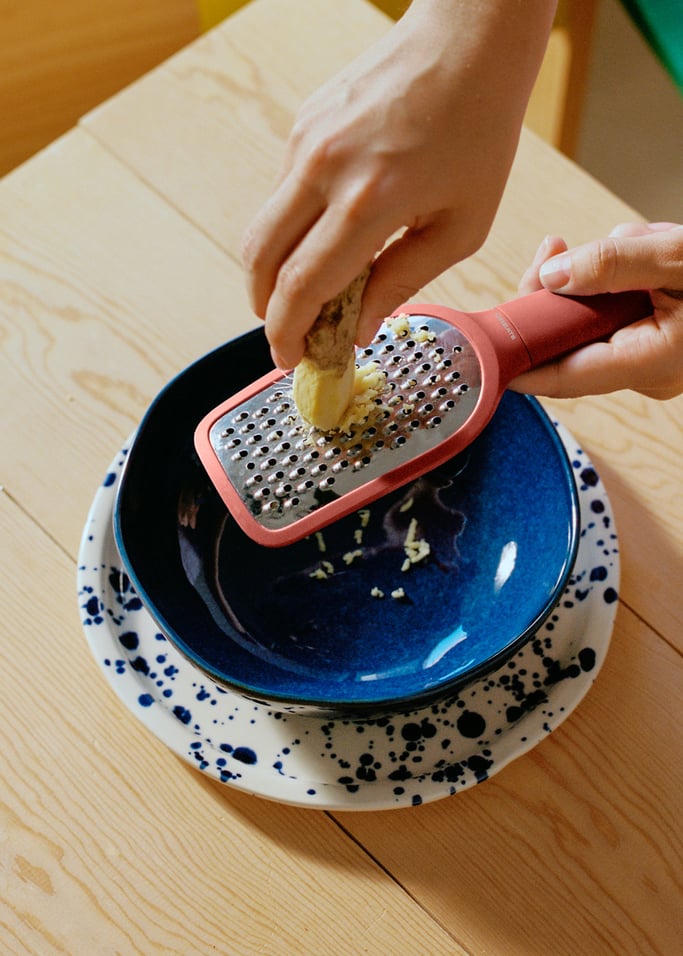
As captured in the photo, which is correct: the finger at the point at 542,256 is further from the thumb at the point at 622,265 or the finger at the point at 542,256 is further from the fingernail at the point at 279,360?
the fingernail at the point at 279,360

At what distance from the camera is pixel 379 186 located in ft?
Answer: 1.85

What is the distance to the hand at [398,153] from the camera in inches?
22.2

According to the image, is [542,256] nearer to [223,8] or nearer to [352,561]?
[352,561]

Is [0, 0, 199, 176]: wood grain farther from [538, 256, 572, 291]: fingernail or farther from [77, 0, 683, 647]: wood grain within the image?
[538, 256, 572, 291]: fingernail

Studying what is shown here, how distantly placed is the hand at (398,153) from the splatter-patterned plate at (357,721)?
277mm

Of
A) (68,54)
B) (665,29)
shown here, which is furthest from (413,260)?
(68,54)

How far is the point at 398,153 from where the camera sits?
1.86 feet

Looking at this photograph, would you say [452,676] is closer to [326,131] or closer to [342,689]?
[342,689]

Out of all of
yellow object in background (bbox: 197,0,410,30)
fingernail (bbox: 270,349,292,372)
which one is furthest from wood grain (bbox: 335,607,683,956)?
yellow object in background (bbox: 197,0,410,30)

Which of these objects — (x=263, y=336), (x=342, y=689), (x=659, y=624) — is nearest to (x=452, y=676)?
(x=342, y=689)

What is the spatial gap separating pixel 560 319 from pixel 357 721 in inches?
13.3

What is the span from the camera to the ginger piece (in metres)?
0.62

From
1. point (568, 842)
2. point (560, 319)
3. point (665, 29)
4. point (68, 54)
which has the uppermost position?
point (68, 54)

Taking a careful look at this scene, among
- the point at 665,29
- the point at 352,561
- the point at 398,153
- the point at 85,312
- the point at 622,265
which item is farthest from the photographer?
the point at 665,29
